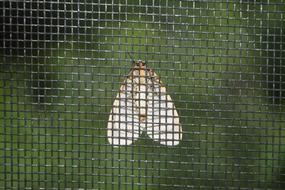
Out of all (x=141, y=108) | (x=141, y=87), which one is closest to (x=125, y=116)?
(x=141, y=108)

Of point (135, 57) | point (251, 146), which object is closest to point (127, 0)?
point (135, 57)

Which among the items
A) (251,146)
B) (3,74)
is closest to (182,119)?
(251,146)

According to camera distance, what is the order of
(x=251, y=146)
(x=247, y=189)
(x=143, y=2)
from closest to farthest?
(x=247, y=189) → (x=143, y=2) → (x=251, y=146)

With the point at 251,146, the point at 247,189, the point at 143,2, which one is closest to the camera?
the point at 247,189

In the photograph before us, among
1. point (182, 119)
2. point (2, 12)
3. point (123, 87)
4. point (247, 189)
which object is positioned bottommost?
point (247, 189)

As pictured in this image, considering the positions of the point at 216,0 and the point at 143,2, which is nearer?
the point at 216,0

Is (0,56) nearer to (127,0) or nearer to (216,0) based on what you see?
(127,0)

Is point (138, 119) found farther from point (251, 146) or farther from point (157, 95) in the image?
point (251, 146)

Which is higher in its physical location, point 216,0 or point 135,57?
point 216,0
